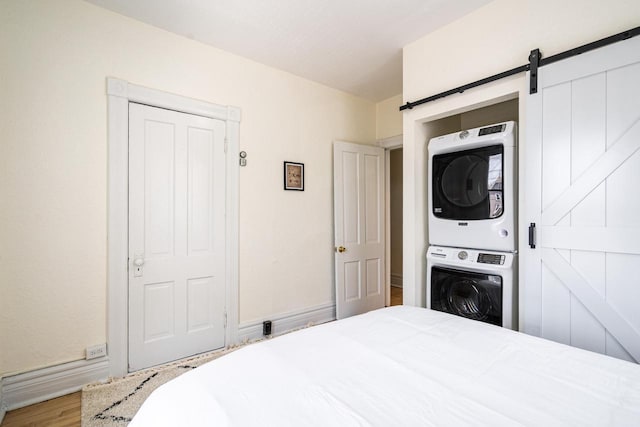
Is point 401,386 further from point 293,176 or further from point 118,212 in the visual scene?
point 293,176

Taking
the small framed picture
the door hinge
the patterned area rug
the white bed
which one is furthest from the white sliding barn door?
the patterned area rug

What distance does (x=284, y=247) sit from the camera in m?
3.24

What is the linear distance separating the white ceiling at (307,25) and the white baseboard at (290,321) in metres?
2.57

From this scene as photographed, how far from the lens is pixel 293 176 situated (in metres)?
3.28

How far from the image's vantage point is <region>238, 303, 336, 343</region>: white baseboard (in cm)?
295

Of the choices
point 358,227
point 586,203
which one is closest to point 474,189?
point 586,203

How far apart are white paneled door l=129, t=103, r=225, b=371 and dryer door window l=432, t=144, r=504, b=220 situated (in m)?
1.91

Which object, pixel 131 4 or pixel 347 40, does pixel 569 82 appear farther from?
pixel 131 4

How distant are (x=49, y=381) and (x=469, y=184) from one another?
3.26 m

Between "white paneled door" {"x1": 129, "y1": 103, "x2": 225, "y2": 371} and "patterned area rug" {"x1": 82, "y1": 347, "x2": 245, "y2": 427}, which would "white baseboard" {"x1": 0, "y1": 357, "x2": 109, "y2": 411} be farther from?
"white paneled door" {"x1": 129, "y1": 103, "x2": 225, "y2": 371}

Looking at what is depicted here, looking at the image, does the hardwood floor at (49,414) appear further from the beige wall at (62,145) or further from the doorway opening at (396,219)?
the doorway opening at (396,219)

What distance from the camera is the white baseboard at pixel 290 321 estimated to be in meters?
2.95

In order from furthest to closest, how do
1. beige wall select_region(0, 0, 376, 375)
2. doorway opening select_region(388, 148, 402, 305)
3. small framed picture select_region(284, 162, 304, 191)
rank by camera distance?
doorway opening select_region(388, 148, 402, 305) → small framed picture select_region(284, 162, 304, 191) → beige wall select_region(0, 0, 376, 375)

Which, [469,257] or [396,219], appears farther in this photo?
[396,219]
